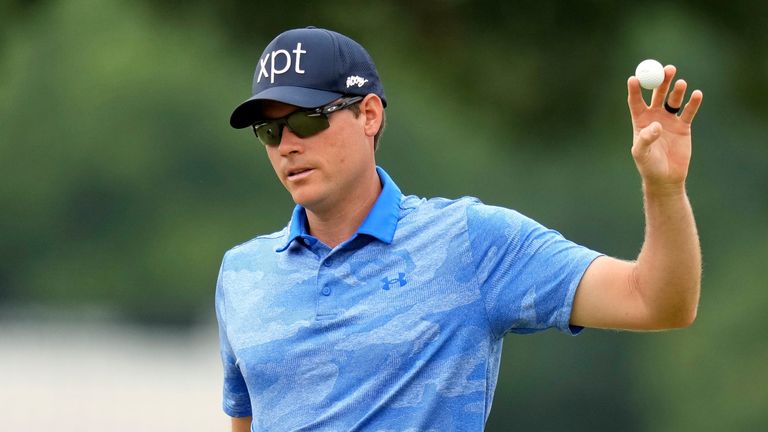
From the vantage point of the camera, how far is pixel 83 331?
4.59m

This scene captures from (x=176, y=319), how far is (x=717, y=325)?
2.20 meters

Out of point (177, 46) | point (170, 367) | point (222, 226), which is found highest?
point (177, 46)

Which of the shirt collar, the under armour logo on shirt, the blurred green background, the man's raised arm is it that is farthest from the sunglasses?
the blurred green background

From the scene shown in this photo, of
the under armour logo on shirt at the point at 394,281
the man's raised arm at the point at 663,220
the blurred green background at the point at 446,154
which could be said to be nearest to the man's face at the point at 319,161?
the under armour logo on shirt at the point at 394,281

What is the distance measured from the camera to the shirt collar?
2541 mm

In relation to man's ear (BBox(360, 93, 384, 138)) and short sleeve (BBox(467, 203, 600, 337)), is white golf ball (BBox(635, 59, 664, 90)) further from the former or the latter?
man's ear (BBox(360, 93, 384, 138))

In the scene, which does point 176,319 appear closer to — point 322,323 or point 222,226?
point 222,226

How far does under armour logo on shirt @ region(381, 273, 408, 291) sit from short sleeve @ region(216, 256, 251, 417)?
499mm

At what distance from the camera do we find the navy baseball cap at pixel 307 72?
256 cm

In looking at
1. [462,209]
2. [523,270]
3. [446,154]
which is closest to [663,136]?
[523,270]

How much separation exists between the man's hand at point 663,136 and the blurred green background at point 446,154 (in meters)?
2.36

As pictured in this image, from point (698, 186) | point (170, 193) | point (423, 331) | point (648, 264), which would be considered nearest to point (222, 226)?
point (170, 193)

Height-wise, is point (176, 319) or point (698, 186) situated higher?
point (698, 186)

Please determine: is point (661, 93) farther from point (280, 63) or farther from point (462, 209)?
point (280, 63)
